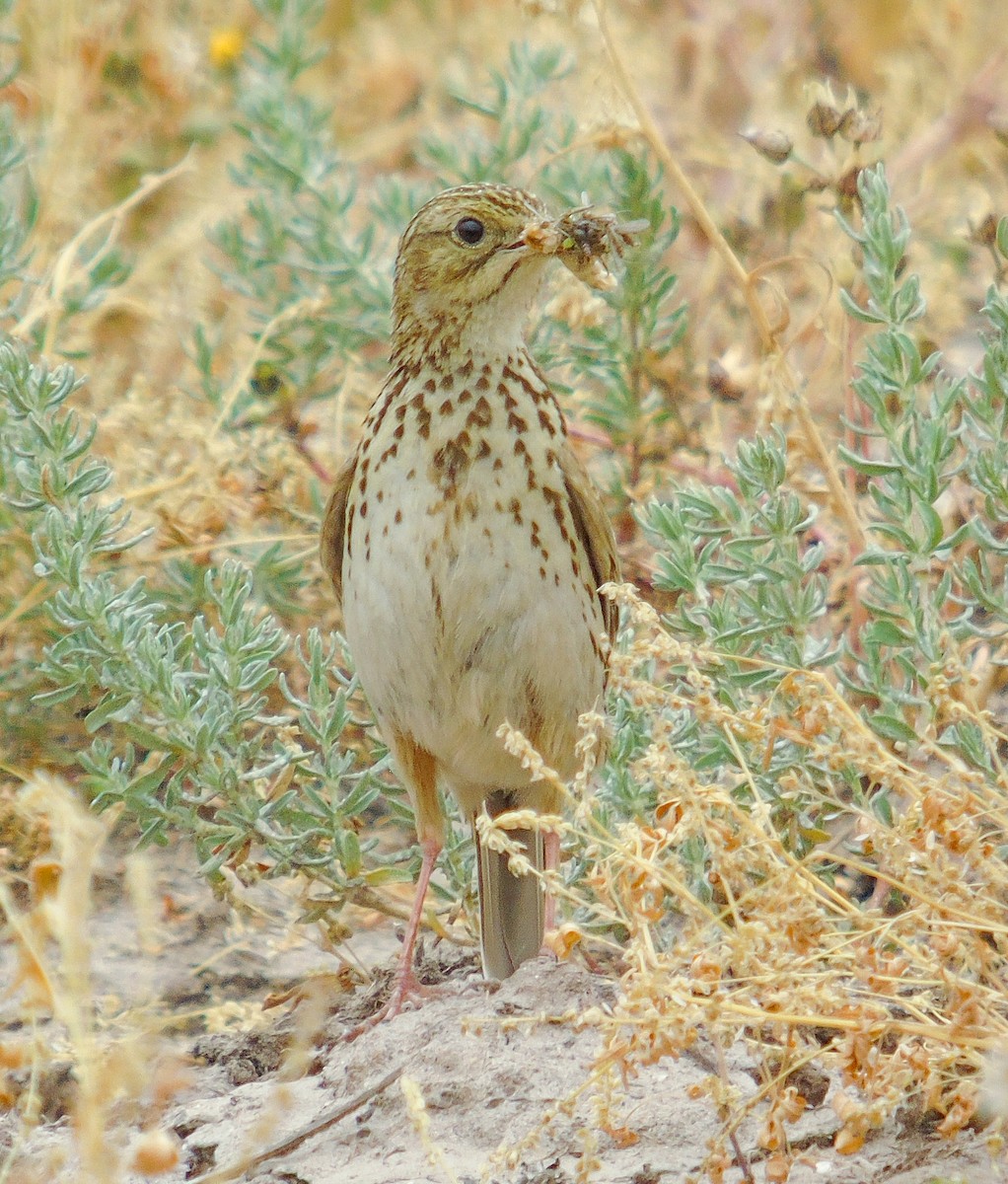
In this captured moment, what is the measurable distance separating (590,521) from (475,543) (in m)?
0.28

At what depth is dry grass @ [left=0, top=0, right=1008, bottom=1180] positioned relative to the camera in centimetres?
252

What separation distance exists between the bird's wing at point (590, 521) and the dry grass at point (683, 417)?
9.1 inches

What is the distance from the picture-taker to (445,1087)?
299 cm

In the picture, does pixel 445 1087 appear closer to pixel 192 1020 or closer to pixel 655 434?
pixel 192 1020

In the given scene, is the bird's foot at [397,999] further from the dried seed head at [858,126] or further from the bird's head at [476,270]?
the dried seed head at [858,126]

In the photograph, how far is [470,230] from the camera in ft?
12.3

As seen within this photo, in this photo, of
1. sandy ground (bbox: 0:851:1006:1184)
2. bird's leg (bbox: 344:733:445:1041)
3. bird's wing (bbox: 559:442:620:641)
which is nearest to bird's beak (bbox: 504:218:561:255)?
bird's wing (bbox: 559:442:620:641)

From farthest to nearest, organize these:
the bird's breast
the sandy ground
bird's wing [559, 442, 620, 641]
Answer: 1. bird's wing [559, 442, 620, 641]
2. the bird's breast
3. the sandy ground

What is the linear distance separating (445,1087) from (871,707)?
1.53 meters

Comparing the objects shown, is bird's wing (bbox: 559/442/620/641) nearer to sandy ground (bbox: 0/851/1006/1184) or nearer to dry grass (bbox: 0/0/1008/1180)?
dry grass (bbox: 0/0/1008/1180)

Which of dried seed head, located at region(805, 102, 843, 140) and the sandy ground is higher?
dried seed head, located at region(805, 102, 843, 140)

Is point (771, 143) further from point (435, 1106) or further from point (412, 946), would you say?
point (435, 1106)

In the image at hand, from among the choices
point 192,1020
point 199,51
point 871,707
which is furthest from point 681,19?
point 192,1020

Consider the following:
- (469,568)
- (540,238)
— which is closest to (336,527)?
(469,568)
